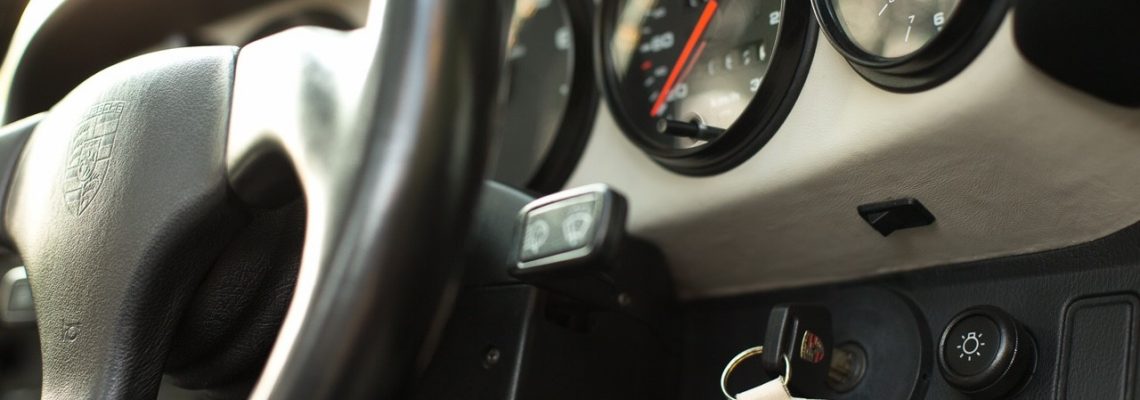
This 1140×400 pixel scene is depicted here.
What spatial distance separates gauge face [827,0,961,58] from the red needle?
197 mm

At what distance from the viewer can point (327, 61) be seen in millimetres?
574

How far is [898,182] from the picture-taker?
789 millimetres

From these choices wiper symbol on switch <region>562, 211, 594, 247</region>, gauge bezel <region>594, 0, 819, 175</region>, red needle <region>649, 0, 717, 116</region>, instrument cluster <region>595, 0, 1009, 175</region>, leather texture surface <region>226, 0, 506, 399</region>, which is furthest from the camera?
red needle <region>649, 0, 717, 116</region>

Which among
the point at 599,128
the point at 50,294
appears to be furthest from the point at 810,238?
the point at 50,294

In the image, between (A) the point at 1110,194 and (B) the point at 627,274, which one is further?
(B) the point at 627,274

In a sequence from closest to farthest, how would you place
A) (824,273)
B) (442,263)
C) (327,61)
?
(442,263)
(327,61)
(824,273)

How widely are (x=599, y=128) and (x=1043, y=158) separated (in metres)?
0.46

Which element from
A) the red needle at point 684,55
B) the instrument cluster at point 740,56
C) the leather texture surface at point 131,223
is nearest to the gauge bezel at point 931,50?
the instrument cluster at point 740,56

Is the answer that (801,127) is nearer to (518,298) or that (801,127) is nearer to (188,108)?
(518,298)

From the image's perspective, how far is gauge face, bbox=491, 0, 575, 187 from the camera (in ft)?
3.64

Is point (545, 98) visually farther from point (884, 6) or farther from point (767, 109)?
point (884, 6)

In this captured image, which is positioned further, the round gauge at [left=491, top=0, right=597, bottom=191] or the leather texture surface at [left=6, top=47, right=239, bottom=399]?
the round gauge at [left=491, top=0, right=597, bottom=191]

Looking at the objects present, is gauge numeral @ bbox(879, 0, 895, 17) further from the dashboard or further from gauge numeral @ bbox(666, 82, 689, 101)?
gauge numeral @ bbox(666, 82, 689, 101)

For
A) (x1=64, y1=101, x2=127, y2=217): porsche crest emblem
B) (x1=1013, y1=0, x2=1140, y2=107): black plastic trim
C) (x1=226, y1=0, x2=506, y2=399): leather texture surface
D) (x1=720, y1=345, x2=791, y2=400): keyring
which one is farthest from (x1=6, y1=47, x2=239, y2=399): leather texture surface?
(x1=1013, y1=0, x2=1140, y2=107): black plastic trim
